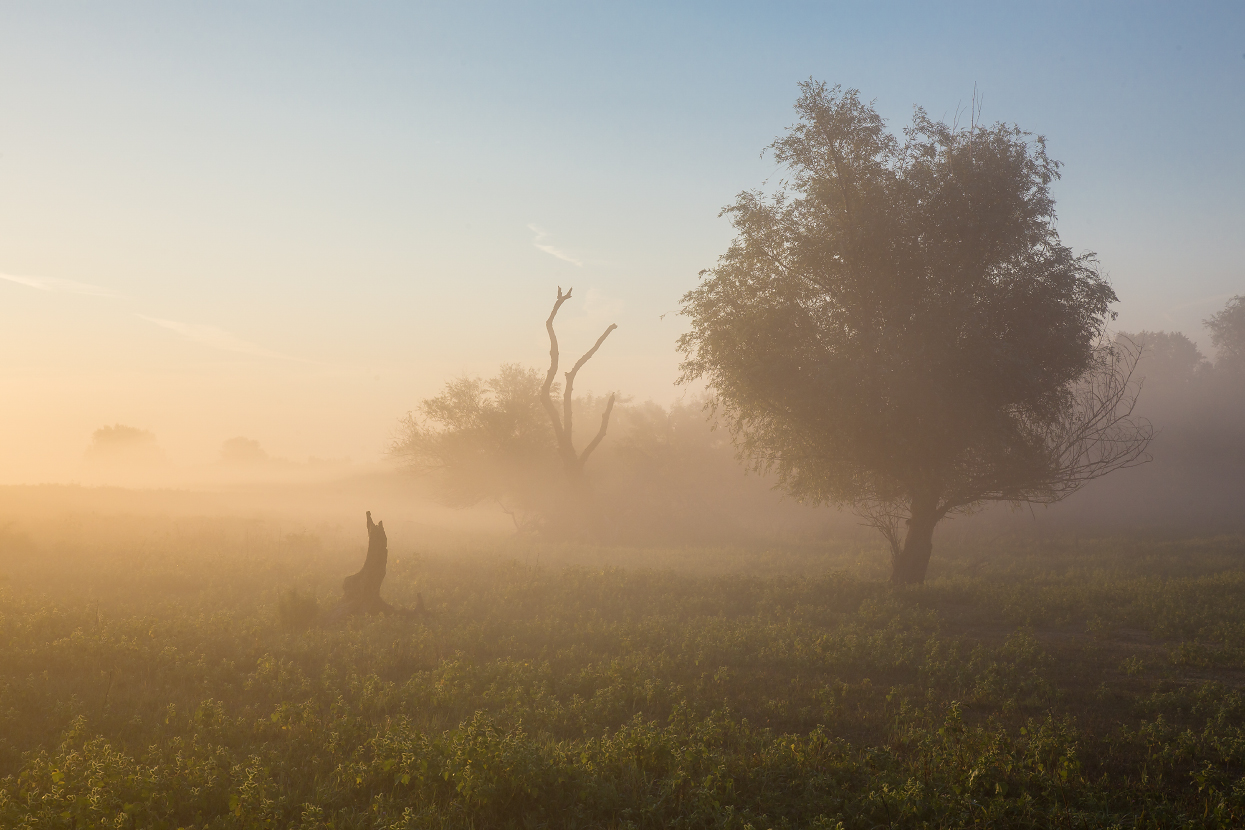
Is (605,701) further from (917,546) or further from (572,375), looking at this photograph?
(572,375)

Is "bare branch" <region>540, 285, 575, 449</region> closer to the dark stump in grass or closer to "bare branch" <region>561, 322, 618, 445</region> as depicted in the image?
"bare branch" <region>561, 322, 618, 445</region>

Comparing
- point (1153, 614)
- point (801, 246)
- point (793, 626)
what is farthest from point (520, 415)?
point (1153, 614)

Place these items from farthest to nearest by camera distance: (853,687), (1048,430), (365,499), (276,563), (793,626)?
(365,499)
(276,563)
(1048,430)
(793,626)
(853,687)

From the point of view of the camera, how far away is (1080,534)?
36.0m

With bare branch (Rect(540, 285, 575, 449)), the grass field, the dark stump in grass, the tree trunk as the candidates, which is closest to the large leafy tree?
the tree trunk

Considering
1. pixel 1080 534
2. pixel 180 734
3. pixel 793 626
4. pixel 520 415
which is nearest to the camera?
pixel 180 734

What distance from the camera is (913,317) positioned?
18.3 metres

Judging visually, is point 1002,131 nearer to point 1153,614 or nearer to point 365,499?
point 1153,614

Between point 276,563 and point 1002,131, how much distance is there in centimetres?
2463

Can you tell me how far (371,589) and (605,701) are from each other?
8179mm

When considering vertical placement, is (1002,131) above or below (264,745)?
above

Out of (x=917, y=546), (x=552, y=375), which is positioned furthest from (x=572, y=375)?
(x=917, y=546)

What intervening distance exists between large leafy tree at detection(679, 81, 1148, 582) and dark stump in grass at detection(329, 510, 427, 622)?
32.4ft

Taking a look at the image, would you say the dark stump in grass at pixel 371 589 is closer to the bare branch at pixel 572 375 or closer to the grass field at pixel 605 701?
the grass field at pixel 605 701
